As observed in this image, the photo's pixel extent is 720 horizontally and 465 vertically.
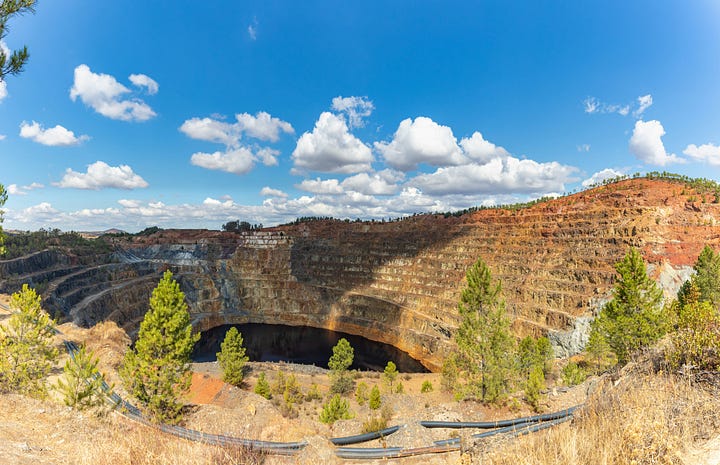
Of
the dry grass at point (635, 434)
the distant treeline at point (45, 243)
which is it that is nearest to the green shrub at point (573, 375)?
the dry grass at point (635, 434)

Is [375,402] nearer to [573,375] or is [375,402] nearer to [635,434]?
[573,375]

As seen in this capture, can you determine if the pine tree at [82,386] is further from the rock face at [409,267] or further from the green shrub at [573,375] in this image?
the rock face at [409,267]

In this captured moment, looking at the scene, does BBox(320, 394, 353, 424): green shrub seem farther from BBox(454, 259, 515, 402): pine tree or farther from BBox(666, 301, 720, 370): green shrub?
BBox(666, 301, 720, 370): green shrub

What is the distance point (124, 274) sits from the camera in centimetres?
7156

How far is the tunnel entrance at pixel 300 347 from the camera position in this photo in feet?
194

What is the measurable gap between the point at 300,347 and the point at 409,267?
29882mm

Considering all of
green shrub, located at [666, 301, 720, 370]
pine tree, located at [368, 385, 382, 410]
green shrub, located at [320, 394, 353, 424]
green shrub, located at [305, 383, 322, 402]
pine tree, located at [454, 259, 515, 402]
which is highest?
green shrub, located at [666, 301, 720, 370]

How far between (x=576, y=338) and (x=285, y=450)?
43.0m

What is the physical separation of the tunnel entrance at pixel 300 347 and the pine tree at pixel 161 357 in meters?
39.1

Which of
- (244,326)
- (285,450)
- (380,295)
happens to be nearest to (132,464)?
(285,450)

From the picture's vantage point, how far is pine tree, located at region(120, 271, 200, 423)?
20.5 metres

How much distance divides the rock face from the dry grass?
131 feet

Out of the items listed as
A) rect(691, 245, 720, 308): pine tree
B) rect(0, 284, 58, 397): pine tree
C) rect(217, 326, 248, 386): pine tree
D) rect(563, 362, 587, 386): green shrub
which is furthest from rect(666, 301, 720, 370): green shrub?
rect(217, 326, 248, 386): pine tree

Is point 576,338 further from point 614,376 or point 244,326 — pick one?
point 244,326
